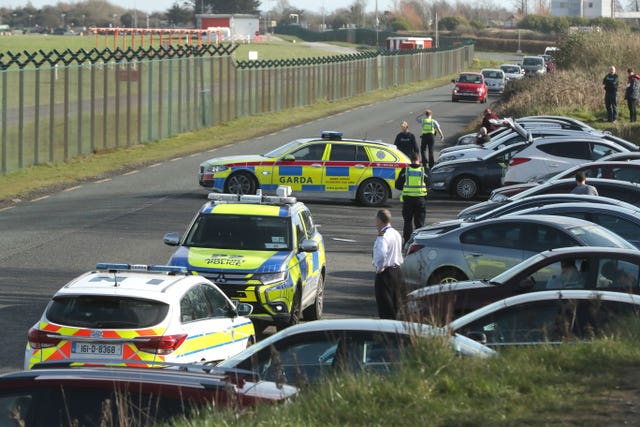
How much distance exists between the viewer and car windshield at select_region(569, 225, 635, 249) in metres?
14.6

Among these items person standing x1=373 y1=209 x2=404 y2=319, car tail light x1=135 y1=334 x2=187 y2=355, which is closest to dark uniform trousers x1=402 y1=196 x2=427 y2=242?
person standing x1=373 y1=209 x2=404 y2=319

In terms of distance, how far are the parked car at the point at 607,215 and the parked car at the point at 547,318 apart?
20.1ft

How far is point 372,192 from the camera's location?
1075 inches

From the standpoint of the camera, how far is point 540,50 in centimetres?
14625

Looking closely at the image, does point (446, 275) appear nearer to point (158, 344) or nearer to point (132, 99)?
point (158, 344)

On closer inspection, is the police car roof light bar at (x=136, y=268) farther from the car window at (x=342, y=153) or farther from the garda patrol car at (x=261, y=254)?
the car window at (x=342, y=153)

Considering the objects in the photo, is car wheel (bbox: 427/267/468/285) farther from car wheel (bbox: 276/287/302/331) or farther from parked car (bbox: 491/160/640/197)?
parked car (bbox: 491/160/640/197)

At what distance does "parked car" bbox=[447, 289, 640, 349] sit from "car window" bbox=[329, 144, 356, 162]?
16.9 meters

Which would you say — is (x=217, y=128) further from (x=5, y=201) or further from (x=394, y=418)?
(x=394, y=418)

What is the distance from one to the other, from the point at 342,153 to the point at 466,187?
3650 millimetres

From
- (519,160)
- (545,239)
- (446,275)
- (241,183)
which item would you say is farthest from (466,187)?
(545,239)

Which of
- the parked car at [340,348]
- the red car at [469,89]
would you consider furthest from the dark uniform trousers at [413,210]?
the red car at [469,89]

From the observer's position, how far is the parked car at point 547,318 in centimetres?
952

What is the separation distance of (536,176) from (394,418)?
20627 millimetres
